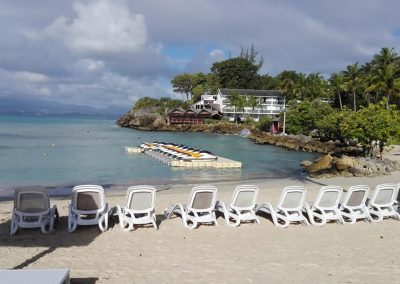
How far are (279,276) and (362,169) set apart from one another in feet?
68.8

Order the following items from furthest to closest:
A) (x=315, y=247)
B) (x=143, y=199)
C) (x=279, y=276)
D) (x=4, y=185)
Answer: (x=4, y=185) → (x=143, y=199) → (x=315, y=247) → (x=279, y=276)

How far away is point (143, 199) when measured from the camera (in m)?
10.4

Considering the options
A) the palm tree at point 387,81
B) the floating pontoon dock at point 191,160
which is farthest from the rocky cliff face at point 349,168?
the palm tree at point 387,81

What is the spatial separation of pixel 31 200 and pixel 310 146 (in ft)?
162

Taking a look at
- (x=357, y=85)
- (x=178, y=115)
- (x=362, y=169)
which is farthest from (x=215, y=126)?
(x=362, y=169)

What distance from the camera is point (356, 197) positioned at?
1165 centimetres

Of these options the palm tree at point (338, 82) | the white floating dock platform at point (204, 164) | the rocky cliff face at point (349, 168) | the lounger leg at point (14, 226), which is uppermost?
the palm tree at point (338, 82)

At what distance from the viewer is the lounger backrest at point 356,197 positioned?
37.8 feet

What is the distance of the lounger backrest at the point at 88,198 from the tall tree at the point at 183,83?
4880 inches

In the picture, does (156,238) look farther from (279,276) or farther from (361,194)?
(361,194)

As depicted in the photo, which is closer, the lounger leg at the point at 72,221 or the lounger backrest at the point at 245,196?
the lounger leg at the point at 72,221

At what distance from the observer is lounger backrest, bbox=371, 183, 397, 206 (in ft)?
39.0

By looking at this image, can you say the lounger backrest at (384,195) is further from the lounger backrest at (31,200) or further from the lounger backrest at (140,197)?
the lounger backrest at (31,200)

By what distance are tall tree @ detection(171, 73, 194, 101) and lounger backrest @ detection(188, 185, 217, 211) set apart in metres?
123
